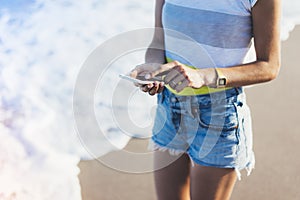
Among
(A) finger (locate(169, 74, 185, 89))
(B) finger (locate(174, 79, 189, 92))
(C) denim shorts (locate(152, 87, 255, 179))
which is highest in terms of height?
(A) finger (locate(169, 74, 185, 89))

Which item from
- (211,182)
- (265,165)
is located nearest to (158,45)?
(211,182)

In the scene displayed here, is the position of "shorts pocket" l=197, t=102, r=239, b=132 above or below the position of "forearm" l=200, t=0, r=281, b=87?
below

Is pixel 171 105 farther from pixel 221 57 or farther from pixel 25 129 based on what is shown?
pixel 25 129

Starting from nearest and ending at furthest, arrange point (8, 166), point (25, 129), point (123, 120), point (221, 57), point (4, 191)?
point (221, 57) < point (123, 120) < point (4, 191) < point (8, 166) < point (25, 129)

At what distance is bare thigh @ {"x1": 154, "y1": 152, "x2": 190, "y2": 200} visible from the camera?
2.00 metres

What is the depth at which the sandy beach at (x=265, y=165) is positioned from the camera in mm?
3117

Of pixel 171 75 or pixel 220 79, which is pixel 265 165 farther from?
pixel 171 75

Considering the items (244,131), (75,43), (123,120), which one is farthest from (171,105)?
(75,43)

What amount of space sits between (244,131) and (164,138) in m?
0.31

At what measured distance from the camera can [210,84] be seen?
161cm

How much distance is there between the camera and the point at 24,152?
346cm

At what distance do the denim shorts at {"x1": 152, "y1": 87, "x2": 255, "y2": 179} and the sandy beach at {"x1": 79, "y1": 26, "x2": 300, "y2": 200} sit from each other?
130cm

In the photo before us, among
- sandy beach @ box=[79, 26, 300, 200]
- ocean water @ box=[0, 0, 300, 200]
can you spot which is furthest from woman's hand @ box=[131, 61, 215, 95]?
sandy beach @ box=[79, 26, 300, 200]

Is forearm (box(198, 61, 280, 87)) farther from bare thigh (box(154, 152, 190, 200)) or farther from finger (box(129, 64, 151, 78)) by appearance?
bare thigh (box(154, 152, 190, 200))
